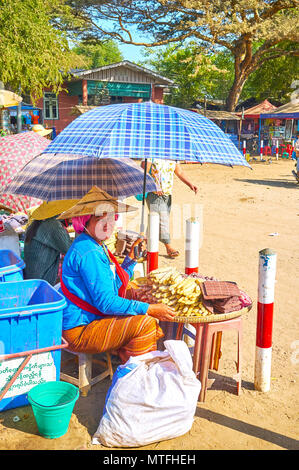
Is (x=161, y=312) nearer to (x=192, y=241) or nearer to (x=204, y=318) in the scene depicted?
(x=204, y=318)

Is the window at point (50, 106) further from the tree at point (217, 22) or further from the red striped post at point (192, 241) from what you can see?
the red striped post at point (192, 241)

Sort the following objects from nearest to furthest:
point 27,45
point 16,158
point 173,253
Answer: point 16,158, point 173,253, point 27,45

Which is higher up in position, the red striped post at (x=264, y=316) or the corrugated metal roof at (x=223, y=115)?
the corrugated metal roof at (x=223, y=115)

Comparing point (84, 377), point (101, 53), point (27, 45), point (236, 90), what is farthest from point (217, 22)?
point (101, 53)

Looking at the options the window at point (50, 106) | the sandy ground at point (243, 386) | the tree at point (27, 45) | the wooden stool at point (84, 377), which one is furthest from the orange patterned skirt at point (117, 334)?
the window at point (50, 106)

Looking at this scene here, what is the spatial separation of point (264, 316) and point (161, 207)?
383 cm

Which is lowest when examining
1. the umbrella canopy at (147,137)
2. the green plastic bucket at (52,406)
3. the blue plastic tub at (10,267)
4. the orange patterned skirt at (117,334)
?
the green plastic bucket at (52,406)

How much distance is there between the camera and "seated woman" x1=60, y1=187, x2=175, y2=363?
325cm

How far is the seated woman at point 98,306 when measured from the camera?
3246mm

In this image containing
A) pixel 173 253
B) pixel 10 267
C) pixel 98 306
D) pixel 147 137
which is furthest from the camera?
pixel 173 253

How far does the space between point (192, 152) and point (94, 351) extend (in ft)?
5.54

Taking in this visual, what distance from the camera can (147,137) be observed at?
12.0 ft

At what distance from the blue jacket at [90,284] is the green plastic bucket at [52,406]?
0.46 m

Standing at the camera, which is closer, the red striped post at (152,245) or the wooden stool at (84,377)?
the wooden stool at (84,377)
